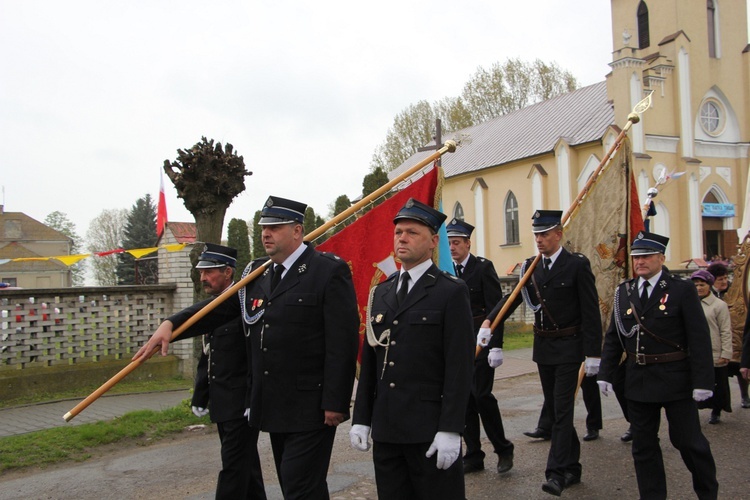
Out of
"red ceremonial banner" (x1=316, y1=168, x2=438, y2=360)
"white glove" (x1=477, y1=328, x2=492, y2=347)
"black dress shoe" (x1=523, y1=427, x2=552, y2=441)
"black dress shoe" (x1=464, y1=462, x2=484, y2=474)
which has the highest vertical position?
"red ceremonial banner" (x1=316, y1=168, x2=438, y2=360)

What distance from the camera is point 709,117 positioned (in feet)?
116

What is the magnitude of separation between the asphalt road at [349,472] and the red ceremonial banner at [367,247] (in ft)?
5.80

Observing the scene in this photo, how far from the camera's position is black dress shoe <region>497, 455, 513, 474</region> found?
6.52 meters

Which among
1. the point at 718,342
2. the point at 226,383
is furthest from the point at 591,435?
the point at 226,383

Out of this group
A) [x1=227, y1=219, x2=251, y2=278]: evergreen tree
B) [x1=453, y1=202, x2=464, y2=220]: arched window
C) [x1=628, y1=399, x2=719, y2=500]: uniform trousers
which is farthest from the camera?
[x1=227, y1=219, x2=251, y2=278]: evergreen tree

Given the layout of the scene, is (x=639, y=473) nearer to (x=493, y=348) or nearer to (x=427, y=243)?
(x=493, y=348)

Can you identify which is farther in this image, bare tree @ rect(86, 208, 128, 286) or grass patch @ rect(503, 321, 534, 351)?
bare tree @ rect(86, 208, 128, 286)

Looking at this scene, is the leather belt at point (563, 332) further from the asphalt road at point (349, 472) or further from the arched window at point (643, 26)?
the arched window at point (643, 26)

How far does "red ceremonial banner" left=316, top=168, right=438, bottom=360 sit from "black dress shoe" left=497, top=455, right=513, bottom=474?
6.08 ft

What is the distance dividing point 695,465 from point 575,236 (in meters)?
3.16

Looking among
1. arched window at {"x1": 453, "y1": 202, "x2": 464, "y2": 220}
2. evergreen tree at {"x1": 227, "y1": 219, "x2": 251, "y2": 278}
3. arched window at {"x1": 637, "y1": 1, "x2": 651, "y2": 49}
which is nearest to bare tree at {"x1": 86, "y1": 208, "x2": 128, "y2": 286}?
evergreen tree at {"x1": 227, "y1": 219, "x2": 251, "y2": 278}

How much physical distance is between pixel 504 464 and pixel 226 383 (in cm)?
280

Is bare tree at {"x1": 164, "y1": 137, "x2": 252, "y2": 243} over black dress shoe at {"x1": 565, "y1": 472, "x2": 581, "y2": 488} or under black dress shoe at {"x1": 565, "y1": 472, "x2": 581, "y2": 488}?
over

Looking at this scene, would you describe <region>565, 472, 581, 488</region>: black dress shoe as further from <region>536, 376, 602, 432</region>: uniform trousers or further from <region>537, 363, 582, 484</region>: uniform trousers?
<region>536, 376, 602, 432</region>: uniform trousers
